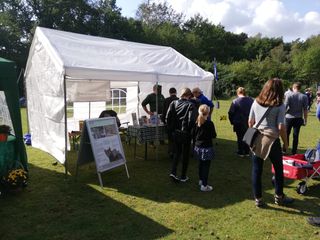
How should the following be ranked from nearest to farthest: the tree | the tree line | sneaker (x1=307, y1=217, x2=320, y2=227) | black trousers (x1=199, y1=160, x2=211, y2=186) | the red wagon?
sneaker (x1=307, y1=217, x2=320, y2=227), the red wagon, black trousers (x1=199, y1=160, x2=211, y2=186), the tree line, the tree

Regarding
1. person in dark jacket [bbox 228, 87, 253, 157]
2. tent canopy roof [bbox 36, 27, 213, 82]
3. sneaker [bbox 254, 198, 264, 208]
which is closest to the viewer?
sneaker [bbox 254, 198, 264, 208]

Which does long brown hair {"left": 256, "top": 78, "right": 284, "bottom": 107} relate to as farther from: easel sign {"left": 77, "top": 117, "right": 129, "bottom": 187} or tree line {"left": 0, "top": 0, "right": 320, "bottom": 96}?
tree line {"left": 0, "top": 0, "right": 320, "bottom": 96}

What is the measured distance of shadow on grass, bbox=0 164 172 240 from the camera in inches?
168

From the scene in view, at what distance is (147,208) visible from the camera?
514 centimetres

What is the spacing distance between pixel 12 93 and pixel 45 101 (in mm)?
2099

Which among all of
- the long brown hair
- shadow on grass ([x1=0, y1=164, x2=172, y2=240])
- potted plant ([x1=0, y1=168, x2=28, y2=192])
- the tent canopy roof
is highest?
the tent canopy roof

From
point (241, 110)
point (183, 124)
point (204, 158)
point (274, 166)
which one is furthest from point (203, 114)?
point (241, 110)

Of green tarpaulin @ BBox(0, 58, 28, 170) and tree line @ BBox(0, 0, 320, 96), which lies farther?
tree line @ BBox(0, 0, 320, 96)

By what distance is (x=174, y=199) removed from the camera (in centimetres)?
556

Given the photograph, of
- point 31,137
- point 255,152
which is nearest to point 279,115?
point 255,152

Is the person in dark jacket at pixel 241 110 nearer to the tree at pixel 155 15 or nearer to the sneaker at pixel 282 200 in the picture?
the sneaker at pixel 282 200

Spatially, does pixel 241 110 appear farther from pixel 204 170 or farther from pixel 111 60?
pixel 111 60

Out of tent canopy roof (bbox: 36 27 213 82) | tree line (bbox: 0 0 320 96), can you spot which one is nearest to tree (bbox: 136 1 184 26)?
tree line (bbox: 0 0 320 96)

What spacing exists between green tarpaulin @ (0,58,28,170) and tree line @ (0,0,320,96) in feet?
107
